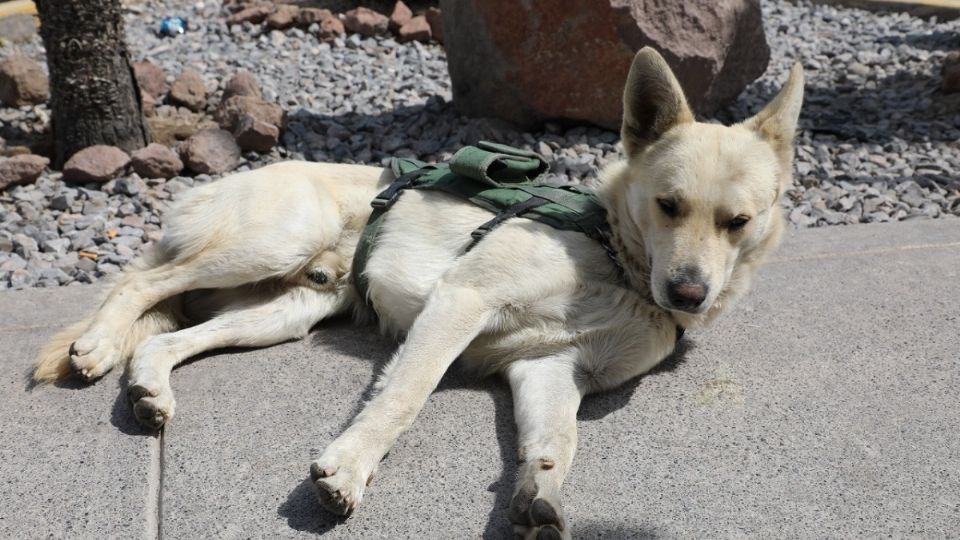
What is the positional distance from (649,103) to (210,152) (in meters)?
3.07

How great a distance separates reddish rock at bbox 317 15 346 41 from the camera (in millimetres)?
7668

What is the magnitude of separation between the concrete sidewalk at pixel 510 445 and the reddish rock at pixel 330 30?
4.47 meters

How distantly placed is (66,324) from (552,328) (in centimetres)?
205

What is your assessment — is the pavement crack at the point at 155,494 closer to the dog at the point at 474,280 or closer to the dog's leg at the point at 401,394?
the dog at the point at 474,280

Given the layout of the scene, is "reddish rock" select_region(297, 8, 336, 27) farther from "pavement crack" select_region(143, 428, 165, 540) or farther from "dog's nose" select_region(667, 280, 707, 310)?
"dog's nose" select_region(667, 280, 707, 310)

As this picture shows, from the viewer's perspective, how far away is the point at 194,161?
528 centimetres

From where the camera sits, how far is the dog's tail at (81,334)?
3.12 metres

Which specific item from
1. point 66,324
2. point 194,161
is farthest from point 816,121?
point 66,324

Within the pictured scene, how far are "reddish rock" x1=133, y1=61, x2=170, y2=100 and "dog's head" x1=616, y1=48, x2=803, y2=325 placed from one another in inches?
169

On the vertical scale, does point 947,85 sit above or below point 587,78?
below

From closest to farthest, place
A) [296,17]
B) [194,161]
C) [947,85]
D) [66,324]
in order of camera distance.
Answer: [66,324] < [194,161] < [947,85] < [296,17]

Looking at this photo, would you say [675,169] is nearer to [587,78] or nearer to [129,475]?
[129,475]

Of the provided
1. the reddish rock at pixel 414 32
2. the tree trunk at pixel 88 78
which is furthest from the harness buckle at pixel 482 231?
the reddish rock at pixel 414 32

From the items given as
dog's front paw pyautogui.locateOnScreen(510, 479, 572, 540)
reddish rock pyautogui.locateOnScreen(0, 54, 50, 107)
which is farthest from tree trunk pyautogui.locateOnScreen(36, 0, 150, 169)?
dog's front paw pyautogui.locateOnScreen(510, 479, 572, 540)
